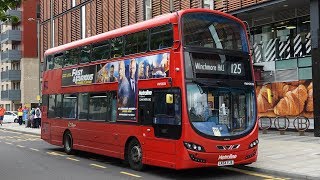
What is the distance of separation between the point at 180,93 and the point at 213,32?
72.8 inches

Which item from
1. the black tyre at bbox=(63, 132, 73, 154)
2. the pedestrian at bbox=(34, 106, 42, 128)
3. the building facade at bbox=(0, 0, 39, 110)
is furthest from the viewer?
the building facade at bbox=(0, 0, 39, 110)

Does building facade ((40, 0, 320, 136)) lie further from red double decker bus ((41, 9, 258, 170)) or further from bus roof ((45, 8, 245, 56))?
red double decker bus ((41, 9, 258, 170))

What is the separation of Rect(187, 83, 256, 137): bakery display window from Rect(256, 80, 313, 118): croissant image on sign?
1029 cm

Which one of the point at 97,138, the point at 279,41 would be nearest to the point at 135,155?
the point at 97,138

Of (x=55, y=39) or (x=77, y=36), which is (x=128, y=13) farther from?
(x=55, y=39)

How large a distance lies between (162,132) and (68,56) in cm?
678

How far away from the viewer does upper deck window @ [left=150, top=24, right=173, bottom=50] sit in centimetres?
1097

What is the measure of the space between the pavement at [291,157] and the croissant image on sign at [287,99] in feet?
8.08

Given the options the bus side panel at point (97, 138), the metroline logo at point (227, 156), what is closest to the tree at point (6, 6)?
the bus side panel at point (97, 138)

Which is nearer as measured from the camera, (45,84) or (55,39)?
(45,84)

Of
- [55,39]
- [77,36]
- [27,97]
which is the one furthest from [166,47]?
[27,97]

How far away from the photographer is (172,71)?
10695 millimetres

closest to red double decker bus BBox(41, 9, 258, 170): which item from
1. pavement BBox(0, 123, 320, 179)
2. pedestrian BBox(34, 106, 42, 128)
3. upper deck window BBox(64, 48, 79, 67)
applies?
pavement BBox(0, 123, 320, 179)

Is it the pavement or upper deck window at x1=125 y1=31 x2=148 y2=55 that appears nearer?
the pavement
